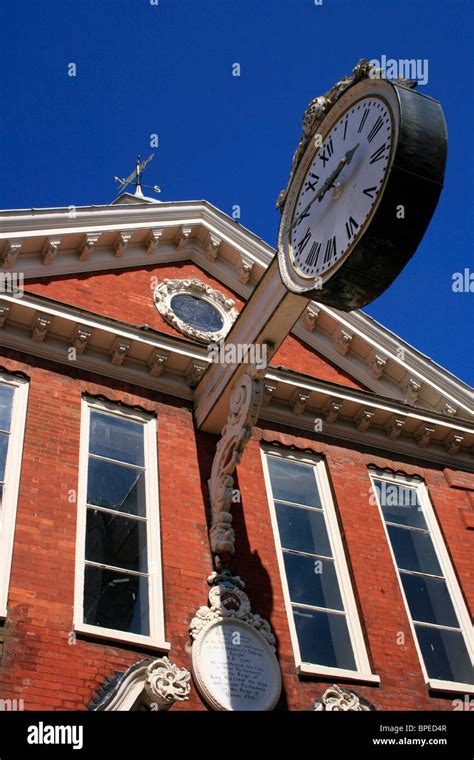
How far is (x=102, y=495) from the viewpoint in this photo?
10.0 metres

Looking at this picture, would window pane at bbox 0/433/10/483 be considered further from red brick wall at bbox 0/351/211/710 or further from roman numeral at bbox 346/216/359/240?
roman numeral at bbox 346/216/359/240

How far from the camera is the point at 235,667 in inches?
353

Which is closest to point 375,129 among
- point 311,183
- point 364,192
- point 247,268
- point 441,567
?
point 364,192

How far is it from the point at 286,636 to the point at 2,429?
3806 mm

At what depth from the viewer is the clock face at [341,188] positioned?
826 centimetres

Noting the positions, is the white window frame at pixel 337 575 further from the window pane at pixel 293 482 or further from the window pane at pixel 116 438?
the window pane at pixel 116 438

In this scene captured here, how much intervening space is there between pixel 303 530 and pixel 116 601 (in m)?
2.90

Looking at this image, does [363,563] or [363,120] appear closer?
[363,120]

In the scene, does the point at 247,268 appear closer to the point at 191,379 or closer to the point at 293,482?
the point at 191,379

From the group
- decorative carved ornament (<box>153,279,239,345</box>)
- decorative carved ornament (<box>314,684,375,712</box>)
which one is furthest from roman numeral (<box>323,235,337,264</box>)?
decorative carved ornament (<box>314,684,375,712</box>)

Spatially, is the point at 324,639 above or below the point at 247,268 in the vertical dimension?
below

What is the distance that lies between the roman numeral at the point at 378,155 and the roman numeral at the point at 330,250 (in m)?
0.79

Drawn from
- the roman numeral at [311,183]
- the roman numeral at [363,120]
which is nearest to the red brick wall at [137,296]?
the roman numeral at [311,183]

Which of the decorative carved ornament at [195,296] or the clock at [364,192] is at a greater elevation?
the decorative carved ornament at [195,296]
